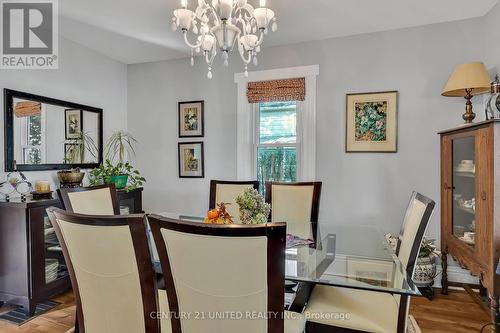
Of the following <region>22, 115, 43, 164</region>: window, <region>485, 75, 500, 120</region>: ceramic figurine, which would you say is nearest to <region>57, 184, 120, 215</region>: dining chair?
<region>22, 115, 43, 164</region>: window

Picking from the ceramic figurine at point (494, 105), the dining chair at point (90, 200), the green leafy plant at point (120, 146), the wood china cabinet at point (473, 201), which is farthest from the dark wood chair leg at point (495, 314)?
the green leafy plant at point (120, 146)

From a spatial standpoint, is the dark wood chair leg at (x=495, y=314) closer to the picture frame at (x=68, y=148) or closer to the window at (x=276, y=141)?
the window at (x=276, y=141)

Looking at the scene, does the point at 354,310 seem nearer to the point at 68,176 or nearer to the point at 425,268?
the point at 425,268

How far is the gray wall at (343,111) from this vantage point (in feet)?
9.85

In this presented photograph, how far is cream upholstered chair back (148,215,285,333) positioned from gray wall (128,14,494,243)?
2.42 meters

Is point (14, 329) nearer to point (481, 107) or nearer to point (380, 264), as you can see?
point (380, 264)

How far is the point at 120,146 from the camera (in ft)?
13.1

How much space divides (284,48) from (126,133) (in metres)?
2.38

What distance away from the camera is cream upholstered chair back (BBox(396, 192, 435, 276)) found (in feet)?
5.05

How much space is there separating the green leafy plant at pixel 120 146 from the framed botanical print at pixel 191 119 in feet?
2.51

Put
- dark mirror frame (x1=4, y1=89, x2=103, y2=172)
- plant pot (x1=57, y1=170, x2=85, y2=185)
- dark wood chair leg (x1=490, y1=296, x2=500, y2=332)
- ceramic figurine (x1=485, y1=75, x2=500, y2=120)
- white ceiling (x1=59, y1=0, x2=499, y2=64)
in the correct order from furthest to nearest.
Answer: plant pot (x1=57, y1=170, x2=85, y2=185), dark mirror frame (x1=4, y1=89, x2=103, y2=172), white ceiling (x1=59, y1=0, x2=499, y2=64), ceramic figurine (x1=485, y1=75, x2=500, y2=120), dark wood chair leg (x1=490, y1=296, x2=500, y2=332)

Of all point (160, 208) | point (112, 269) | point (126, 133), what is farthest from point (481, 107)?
point (126, 133)

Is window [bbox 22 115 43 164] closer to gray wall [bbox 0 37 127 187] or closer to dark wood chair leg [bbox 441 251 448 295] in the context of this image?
gray wall [bbox 0 37 127 187]

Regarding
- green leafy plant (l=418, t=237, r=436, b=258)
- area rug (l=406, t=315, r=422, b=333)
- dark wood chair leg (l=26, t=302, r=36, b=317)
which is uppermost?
green leafy plant (l=418, t=237, r=436, b=258)
